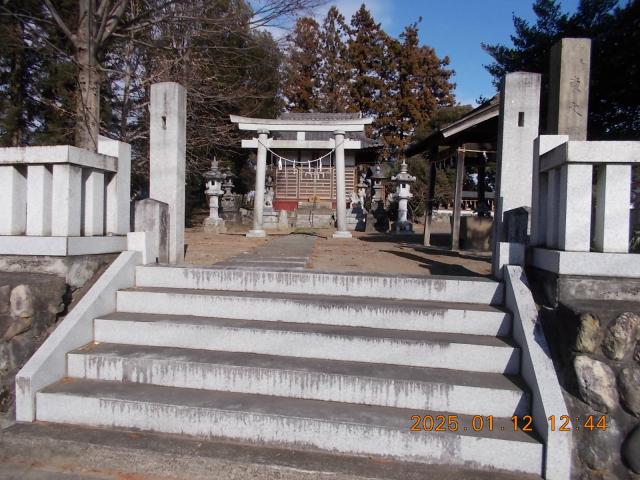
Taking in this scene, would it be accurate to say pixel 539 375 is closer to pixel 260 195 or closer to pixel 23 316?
pixel 23 316

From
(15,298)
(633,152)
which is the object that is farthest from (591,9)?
(15,298)

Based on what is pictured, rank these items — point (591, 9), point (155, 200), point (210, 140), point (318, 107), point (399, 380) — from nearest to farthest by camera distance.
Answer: point (399, 380) < point (155, 200) < point (591, 9) < point (210, 140) < point (318, 107)

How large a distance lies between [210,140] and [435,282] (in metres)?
10.9

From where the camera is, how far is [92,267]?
3.66 m

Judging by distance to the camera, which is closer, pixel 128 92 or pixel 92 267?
pixel 92 267

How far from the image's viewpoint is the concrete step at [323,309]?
3170mm

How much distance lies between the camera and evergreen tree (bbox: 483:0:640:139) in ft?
27.5

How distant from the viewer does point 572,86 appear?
3568 mm

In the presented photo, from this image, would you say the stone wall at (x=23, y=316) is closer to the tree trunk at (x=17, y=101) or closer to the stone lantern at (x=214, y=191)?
the tree trunk at (x=17, y=101)

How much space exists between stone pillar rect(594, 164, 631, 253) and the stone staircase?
87 centimetres

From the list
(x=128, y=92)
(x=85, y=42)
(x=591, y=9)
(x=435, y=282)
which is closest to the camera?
(x=435, y=282)

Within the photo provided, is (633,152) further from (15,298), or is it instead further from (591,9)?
(591,9)

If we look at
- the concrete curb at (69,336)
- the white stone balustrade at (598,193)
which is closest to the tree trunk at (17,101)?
the concrete curb at (69,336)
